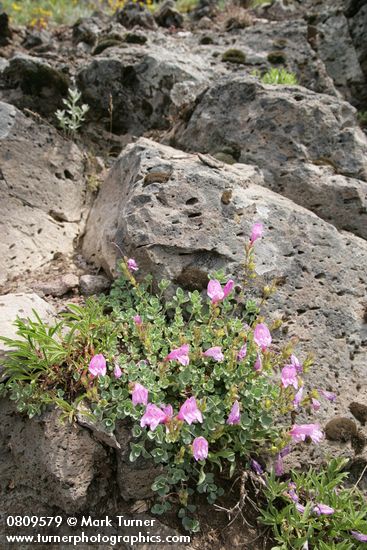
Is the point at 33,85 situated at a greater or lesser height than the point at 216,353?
greater

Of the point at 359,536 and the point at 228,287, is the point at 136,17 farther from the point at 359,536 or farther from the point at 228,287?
the point at 359,536

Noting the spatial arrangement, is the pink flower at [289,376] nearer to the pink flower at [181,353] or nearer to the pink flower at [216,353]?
the pink flower at [216,353]

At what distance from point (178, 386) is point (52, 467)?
1.00 metres

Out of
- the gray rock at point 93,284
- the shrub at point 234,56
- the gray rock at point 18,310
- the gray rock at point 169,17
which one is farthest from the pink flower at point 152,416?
the gray rock at point 169,17

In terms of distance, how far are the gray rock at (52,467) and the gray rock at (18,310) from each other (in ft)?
2.11

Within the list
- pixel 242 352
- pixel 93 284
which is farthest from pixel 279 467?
pixel 93 284

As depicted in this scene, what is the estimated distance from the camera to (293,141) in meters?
4.64

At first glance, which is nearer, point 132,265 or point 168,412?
point 168,412

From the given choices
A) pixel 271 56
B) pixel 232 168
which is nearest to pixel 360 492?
pixel 232 168

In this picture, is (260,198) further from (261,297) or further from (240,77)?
(240,77)

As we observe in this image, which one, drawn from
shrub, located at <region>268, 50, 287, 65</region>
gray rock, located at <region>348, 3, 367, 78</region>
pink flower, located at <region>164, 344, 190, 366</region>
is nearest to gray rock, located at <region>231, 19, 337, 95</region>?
shrub, located at <region>268, 50, 287, 65</region>

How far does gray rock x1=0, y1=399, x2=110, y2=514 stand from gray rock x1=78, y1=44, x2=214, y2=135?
4.72 m

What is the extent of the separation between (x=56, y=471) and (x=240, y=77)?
4962 millimetres

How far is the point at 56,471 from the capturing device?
263cm
